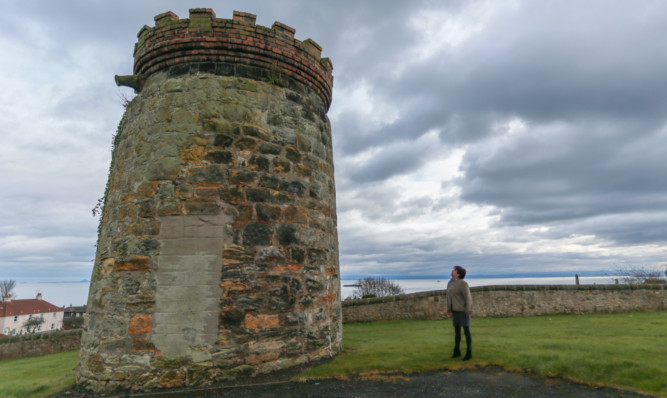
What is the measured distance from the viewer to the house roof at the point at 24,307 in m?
51.6

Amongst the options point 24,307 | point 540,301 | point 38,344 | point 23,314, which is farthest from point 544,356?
point 24,307

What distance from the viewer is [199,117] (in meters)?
5.71

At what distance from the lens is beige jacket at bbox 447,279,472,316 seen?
5859 mm

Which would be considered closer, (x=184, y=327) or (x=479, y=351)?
(x=184, y=327)

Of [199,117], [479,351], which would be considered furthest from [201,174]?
[479,351]

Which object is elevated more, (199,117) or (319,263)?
(199,117)

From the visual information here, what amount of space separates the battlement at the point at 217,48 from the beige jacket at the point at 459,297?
4.63 meters

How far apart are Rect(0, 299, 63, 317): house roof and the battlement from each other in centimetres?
6395

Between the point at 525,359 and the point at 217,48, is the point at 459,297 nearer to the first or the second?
the point at 525,359

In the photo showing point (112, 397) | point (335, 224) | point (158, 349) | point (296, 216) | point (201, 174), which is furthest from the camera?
point (335, 224)

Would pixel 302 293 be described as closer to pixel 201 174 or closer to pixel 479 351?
pixel 201 174

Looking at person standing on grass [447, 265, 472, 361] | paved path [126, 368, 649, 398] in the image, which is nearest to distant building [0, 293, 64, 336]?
paved path [126, 368, 649, 398]

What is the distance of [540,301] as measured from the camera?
1289 cm

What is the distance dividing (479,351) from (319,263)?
10.0ft
